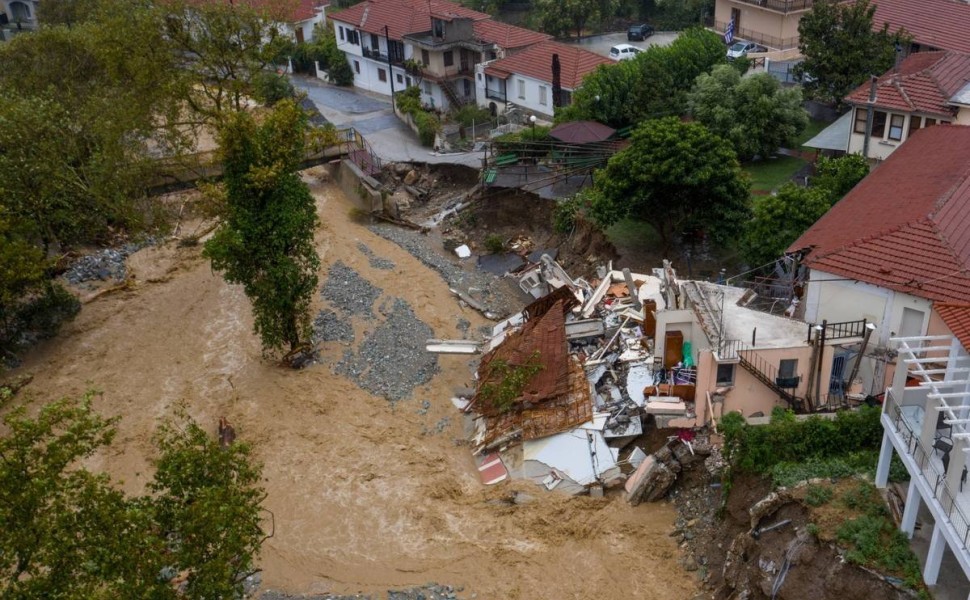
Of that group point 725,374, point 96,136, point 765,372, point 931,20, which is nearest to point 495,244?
point 725,374

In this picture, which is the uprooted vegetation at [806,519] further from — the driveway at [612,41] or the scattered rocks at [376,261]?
the driveway at [612,41]

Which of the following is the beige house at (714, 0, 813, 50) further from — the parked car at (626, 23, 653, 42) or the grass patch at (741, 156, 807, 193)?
the grass patch at (741, 156, 807, 193)

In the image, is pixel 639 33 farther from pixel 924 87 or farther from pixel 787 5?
pixel 924 87

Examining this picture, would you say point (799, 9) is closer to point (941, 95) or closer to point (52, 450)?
point (941, 95)

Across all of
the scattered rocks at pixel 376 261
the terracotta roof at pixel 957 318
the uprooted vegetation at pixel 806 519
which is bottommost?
the scattered rocks at pixel 376 261

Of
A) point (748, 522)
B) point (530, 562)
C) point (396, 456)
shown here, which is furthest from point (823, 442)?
point (396, 456)

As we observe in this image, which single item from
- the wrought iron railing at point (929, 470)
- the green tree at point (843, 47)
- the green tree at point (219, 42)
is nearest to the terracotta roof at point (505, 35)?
the green tree at point (219, 42)
